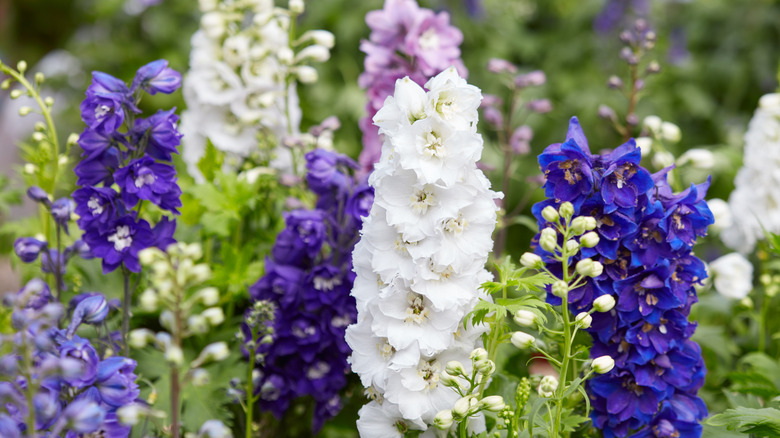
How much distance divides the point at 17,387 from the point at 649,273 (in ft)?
4.87

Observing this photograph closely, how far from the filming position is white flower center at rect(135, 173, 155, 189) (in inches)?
73.1

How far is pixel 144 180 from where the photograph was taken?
1868 mm

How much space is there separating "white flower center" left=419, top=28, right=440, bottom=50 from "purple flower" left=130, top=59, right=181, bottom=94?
94cm

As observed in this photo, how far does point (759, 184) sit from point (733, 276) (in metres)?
0.52

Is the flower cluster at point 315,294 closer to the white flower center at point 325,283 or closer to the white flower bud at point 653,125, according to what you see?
the white flower center at point 325,283

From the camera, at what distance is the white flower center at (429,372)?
1.74 m

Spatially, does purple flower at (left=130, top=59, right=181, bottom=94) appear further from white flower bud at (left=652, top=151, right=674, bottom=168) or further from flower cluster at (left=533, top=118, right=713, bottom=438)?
white flower bud at (left=652, top=151, right=674, bottom=168)

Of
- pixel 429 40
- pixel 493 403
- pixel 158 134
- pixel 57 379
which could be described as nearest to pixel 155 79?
pixel 158 134

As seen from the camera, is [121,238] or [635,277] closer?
[635,277]

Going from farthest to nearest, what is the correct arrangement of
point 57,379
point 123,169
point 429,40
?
1. point 429,40
2. point 123,169
3. point 57,379

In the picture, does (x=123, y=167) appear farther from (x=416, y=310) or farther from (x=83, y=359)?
(x=416, y=310)

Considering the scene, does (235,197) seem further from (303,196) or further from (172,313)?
(172,313)

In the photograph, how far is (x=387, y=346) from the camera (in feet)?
5.72

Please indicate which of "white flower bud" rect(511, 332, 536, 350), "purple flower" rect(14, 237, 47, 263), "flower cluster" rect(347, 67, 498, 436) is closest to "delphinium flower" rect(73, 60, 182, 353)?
"purple flower" rect(14, 237, 47, 263)
